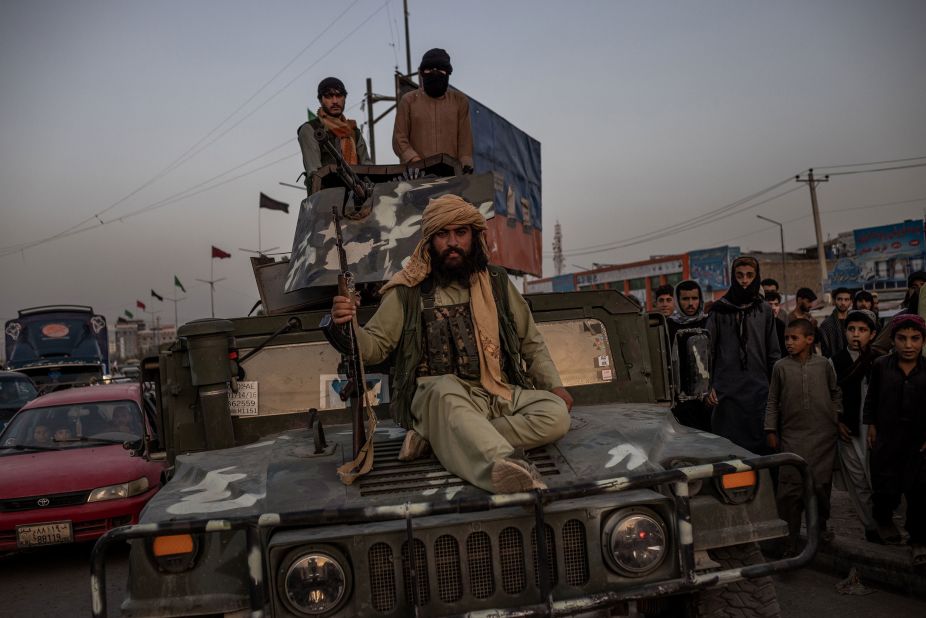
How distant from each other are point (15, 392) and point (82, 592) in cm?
873

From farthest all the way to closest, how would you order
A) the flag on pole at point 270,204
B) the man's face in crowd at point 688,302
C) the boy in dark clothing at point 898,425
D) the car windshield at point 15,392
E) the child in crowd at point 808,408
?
the flag on pole at point 270,204
the car windshield at point 15,392
the man's face in crowd at point 688,302
the child in crowd at point 808,408
the boy in dark clothing at point 898,425

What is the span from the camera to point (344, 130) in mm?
6008

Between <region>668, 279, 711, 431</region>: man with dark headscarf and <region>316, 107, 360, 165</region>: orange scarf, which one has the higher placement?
<region>316, 107, 360, 165</region>: orange scarf

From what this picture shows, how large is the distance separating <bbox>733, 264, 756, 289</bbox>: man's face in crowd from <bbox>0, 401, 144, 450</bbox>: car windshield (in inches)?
215

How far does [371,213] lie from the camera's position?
522 cm

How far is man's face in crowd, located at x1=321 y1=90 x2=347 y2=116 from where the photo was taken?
5.82m

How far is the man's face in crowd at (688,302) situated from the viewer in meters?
7.12

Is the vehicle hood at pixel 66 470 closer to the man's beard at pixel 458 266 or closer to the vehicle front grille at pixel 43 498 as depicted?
the vehicle front grille at pixel 43 498

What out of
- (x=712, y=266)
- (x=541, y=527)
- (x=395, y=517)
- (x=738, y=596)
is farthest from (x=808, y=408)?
(x=712, y=266)

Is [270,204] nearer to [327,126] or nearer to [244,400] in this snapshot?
[327,126]

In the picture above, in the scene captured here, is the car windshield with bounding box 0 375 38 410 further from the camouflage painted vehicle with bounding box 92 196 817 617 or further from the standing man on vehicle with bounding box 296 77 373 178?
the camouflage painted vehicle with bounding box 92 196 817 617

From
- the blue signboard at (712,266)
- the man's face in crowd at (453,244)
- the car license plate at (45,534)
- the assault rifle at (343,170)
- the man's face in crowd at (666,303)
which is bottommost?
the car license plate at (45,534)

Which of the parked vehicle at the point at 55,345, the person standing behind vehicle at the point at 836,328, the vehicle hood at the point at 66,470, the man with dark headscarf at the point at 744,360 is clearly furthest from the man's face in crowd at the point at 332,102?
the parked vehicle at the point at 55,345

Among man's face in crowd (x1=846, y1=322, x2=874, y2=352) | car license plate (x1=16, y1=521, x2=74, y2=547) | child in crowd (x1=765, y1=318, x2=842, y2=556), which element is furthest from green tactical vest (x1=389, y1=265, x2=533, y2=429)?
car license plate (x1=16, y1=521, x2=74, y2=547)
